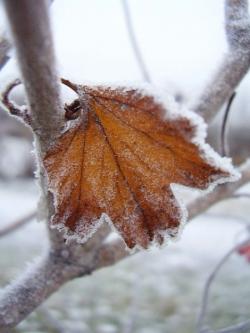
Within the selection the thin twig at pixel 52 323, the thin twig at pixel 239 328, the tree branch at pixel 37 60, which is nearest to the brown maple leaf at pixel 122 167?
the tree branch at pixel 37 60

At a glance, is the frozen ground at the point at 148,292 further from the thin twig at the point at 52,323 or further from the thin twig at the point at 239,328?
the thin twig at the point at 239,328

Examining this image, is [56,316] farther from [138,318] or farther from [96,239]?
[96,239]

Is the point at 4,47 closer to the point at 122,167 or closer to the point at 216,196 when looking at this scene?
the point at 122,167

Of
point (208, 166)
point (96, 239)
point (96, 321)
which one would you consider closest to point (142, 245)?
point (208, 166)

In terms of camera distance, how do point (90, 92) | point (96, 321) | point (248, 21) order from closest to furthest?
point (90, 92) → point (248, 21) → point (96, 321)

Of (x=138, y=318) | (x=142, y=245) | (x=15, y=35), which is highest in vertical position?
(x=15, y=35)

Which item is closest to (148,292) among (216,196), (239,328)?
(239,328)
